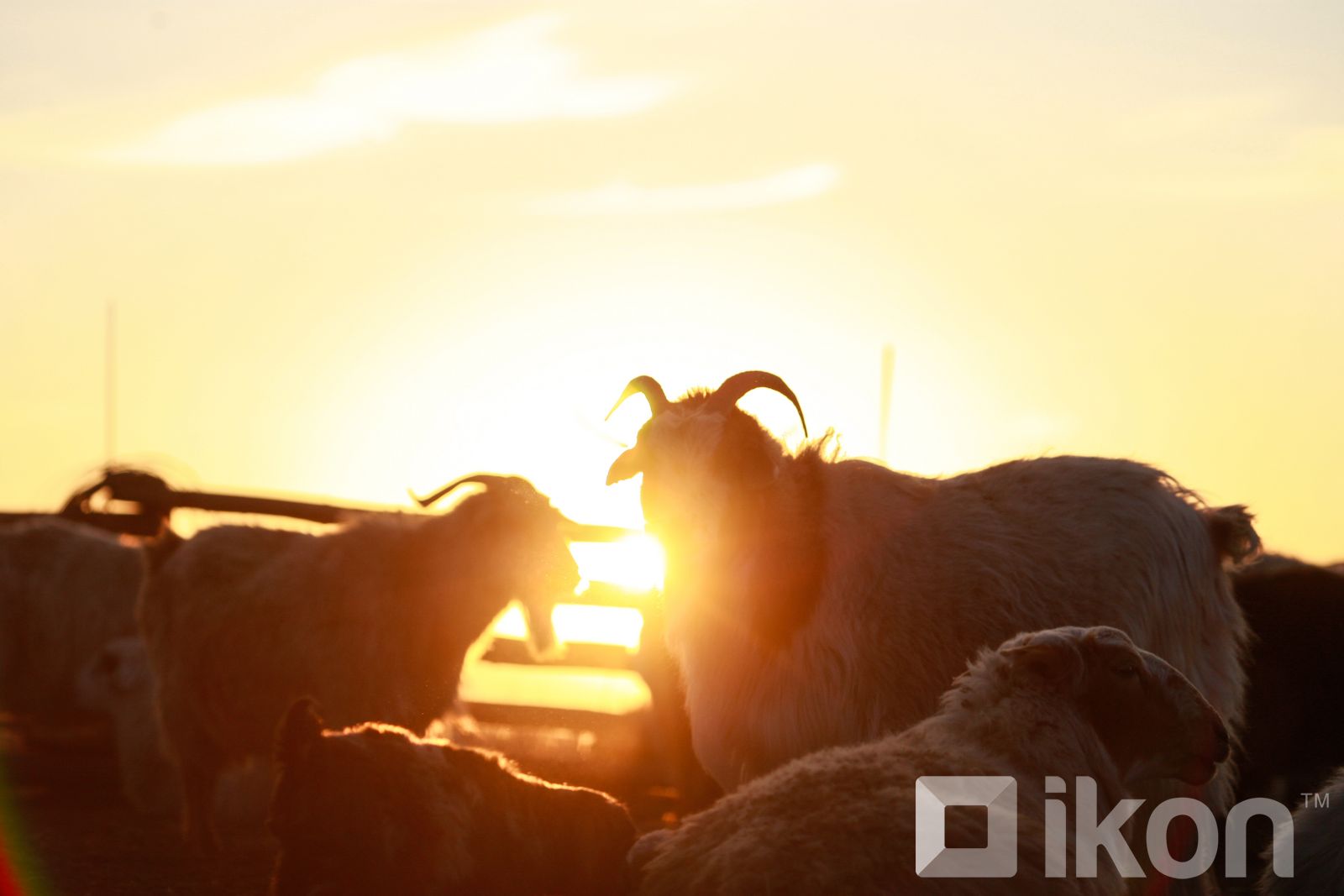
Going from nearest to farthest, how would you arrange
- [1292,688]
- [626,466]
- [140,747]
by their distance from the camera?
[626,466]
[1292,688]
[140,747]

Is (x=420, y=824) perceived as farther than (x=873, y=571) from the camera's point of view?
No

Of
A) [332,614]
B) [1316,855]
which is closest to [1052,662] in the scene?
[1316,855]

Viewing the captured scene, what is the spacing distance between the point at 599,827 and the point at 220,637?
13.3 feet

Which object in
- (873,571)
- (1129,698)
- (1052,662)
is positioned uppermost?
(873,571)

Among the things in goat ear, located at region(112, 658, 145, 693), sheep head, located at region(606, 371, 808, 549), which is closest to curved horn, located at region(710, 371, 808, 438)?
sheep head, located at region(606, 371, 808, 549)

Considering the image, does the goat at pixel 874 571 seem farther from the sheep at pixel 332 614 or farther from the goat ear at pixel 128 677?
the goat ear at pixel 128 677

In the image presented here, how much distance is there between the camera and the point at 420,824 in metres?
4.72

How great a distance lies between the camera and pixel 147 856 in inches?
301

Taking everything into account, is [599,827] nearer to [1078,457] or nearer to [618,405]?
[618,405]

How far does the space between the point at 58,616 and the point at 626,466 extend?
24.8ft

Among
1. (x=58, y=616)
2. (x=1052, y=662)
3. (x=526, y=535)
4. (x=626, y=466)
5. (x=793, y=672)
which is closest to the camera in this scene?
(x=1052, y=662)

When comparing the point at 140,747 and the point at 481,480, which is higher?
the point at 481,480

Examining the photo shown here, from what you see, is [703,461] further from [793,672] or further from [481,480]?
[481,480]

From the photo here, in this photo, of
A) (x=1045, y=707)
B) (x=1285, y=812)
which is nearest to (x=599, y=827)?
(x=1045, y=707)
